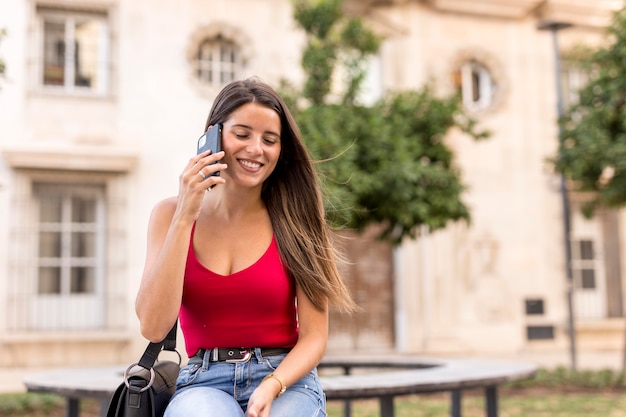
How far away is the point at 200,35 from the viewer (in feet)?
49.9

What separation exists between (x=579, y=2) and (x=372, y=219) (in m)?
9.68

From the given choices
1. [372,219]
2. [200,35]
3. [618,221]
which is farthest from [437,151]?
[618,221]

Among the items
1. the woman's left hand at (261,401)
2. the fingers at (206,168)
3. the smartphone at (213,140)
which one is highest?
the smartphone at (213,140)

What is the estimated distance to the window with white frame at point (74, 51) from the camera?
1451 centimetres

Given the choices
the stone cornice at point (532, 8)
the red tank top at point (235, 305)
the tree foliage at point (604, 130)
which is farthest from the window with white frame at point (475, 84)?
the red tank top at point (235, 305)

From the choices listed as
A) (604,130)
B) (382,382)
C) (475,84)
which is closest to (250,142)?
(382,382)

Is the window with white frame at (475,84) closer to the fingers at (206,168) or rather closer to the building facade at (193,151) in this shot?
the building facade at (193,151)

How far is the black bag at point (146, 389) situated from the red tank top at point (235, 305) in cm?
10

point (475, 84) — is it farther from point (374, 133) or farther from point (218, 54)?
point (374, 133)

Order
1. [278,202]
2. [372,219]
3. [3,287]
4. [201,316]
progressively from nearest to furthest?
[201,316] < [278,202] < [372,219] < [3,287]

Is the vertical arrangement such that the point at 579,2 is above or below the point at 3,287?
above

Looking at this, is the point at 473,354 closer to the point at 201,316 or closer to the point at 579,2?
the point at 579,2

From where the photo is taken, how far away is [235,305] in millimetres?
2688

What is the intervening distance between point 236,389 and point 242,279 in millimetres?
350
